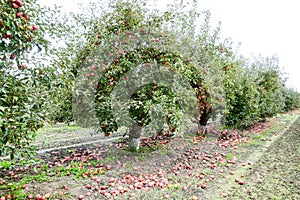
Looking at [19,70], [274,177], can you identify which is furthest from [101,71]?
[274,177]


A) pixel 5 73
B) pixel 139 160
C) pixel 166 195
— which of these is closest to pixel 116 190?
pixel 166 195

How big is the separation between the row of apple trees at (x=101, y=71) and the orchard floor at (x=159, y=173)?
79 cm

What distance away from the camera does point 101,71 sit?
4.91 m

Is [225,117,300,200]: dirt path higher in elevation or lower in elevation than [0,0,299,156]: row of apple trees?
lower

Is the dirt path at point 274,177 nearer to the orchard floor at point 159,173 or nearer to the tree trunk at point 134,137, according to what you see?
the orchard floor at point 159,173

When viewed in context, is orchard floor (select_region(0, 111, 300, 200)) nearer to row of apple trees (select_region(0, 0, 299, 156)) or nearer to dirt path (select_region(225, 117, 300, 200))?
dirt path (select_region(225, 117, 300, 200))

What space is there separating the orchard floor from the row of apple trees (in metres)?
0.79

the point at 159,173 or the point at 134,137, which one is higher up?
the point at 134,137

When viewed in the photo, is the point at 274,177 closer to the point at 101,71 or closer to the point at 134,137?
the point at 134,137

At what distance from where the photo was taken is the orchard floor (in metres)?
3.84

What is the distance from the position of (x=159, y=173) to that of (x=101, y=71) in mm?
2428

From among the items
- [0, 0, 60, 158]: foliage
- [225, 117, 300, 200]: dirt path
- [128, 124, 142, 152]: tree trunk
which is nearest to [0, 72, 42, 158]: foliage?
[0, 0, 60, 158]: foliage

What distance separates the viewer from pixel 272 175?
4.82 metres

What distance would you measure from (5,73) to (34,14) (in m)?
0.88
